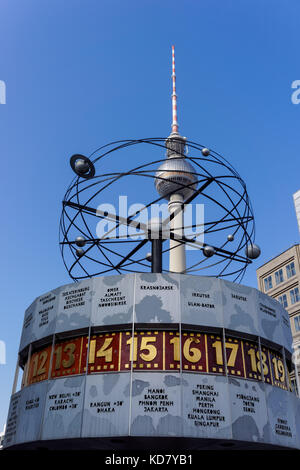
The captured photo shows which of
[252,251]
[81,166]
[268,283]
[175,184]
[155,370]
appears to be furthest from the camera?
[268,283]

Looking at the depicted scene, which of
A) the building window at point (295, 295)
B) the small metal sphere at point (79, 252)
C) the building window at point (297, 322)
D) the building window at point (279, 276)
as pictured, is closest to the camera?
the small metal sphere at point (79, 252)

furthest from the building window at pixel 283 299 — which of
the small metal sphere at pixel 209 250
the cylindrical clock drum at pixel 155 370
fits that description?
the cylindrical clock drum at pixel 155 370


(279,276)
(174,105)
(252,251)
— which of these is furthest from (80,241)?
(279,276)

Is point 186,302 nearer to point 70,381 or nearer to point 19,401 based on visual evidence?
point 70,381

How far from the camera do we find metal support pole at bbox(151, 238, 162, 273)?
22.9 metres

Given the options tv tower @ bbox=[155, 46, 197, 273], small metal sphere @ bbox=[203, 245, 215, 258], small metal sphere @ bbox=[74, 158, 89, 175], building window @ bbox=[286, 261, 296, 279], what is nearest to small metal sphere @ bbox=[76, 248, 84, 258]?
small metal sphere @ bbox=[74, 158, 89, 175]

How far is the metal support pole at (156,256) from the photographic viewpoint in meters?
22.9

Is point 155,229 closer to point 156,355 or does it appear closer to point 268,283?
point 156,355

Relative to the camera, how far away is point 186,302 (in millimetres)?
18219

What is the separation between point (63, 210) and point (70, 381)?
Answer: 9.15 meters

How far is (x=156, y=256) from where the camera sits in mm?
23500

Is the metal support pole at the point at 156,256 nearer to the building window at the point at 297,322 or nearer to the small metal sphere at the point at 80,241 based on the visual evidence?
the small metal sphere at the point at 80,241

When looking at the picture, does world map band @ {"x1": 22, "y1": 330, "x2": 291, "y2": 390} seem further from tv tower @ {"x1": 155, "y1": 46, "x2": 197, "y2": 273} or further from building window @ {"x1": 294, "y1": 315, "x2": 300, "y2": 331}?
building window @ {"x1": 294, "y1": 315, "x2": 300, "y2": 331}
